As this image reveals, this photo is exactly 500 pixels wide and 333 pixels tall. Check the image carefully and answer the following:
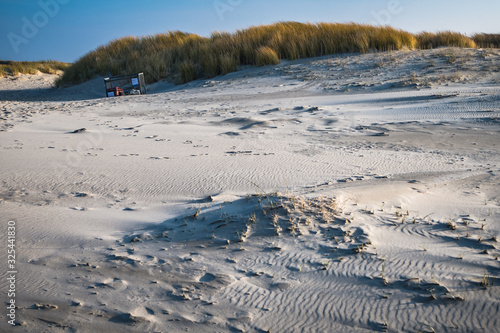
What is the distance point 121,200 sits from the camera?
3314 millimetres

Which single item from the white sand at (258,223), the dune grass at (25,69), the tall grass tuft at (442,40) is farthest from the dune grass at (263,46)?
the dune grass at (25,69)

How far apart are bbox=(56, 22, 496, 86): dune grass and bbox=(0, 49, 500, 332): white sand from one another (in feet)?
20.6

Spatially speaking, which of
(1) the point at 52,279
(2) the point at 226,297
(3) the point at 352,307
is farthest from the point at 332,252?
(1) the point at 52,279

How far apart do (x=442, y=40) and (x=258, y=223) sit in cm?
1289

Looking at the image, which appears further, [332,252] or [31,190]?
[31,190]

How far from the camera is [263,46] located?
41.0 feet

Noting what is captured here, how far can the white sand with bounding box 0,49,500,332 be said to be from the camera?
6.32 feet

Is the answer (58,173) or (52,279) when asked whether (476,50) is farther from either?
(52,279)

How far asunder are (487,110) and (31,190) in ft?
21.4

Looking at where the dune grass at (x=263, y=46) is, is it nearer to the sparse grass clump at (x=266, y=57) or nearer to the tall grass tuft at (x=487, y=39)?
the sparse grass clump at (x=266, y=57)

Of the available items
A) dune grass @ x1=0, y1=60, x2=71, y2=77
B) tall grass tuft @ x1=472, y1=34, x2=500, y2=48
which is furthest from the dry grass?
dune grass @ x1=0, y1=60, x2=71, y2=77

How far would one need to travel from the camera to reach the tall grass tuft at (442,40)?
Answer: 12.5 meters

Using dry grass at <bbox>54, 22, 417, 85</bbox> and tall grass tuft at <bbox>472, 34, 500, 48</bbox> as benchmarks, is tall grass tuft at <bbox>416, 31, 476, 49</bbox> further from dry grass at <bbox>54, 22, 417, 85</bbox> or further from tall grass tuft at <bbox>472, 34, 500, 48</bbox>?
tall grass tuft at <bbox>472, 34, 500, 48</bbox>

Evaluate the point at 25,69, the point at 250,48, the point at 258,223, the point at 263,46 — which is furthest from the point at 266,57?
the point at 25,69
